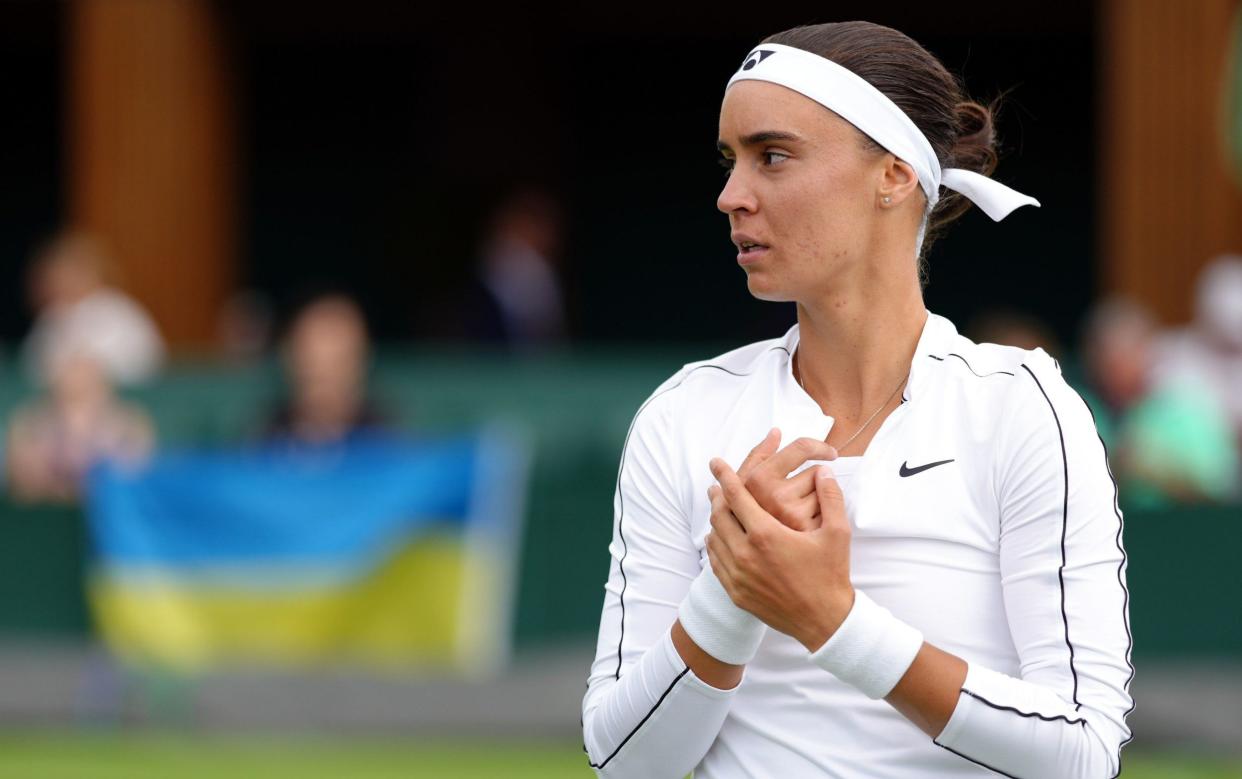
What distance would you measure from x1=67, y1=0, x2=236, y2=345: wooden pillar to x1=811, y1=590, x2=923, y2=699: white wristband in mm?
11718

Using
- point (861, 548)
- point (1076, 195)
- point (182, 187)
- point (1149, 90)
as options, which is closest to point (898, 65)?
point (861, 548)

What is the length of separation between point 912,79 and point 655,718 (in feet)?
2.71

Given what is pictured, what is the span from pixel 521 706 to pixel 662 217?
11.3 meters

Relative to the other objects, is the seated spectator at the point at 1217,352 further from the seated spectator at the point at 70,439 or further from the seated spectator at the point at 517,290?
the seated spectator at the point at 70,439

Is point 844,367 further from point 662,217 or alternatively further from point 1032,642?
point 662,217

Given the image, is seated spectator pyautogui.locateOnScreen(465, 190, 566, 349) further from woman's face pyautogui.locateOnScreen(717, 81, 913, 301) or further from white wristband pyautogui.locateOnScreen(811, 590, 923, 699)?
white wristband pyautogui.locateOnScreen(811, 590, 923, 699)

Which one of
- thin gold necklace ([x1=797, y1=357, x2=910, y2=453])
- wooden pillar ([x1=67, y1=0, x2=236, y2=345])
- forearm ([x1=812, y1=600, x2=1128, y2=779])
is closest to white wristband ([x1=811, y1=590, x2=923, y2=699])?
forearm ([x1=812, y1=600, x2=1128, y2=779])

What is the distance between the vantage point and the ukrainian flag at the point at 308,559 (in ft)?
28.1

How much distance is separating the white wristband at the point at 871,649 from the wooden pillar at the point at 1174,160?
984 cm

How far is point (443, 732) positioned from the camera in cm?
833

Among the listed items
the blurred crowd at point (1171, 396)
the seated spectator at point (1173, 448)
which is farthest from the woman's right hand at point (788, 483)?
the seated spectator at point (1173, 448)

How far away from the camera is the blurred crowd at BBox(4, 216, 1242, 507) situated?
8469 mm

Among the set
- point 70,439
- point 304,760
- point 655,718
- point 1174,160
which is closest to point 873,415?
point 655,718

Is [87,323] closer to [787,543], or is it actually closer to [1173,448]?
[1173,448]
